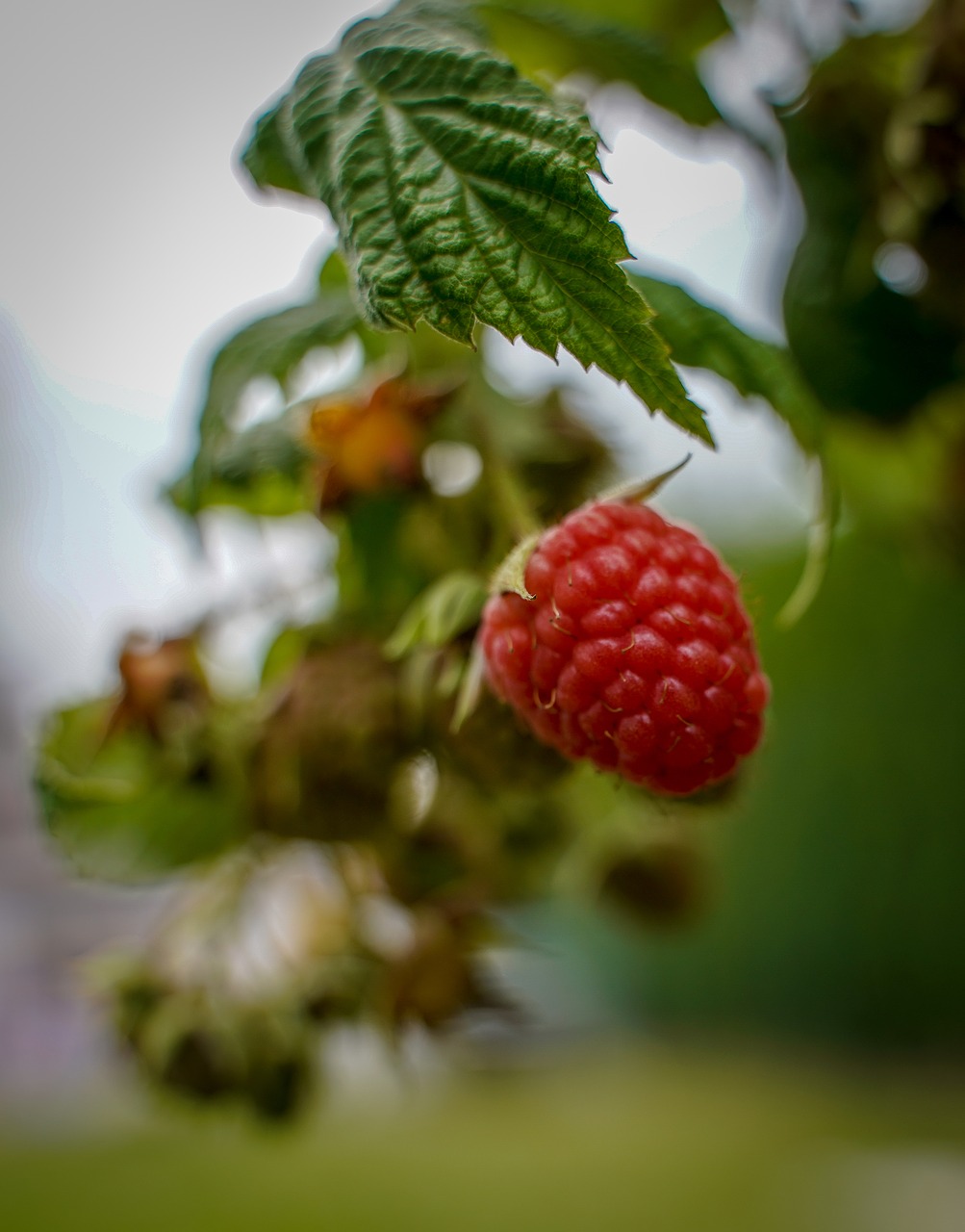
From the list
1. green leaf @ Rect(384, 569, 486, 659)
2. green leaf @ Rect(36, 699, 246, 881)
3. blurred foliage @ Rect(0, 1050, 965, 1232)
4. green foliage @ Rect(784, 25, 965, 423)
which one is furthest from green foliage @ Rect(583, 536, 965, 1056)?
green leaf @ Rect(384, 569, 486, 659)

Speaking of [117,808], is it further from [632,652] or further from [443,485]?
[632,652]

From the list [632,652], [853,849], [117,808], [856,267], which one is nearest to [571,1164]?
[853,849]

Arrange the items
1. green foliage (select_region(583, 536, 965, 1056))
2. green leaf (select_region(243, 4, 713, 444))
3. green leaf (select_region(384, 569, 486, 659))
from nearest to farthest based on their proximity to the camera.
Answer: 1. green leaf (select_region(243, 4, 713, 444))
2. green leaf (select_region(384, 569, 486, 659))
3. green foliage (select_region(583, 536, 965, 1056))

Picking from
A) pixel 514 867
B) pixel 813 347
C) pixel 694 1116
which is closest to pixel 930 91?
pixel 813 347

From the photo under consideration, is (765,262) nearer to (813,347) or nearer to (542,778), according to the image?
(813,347)

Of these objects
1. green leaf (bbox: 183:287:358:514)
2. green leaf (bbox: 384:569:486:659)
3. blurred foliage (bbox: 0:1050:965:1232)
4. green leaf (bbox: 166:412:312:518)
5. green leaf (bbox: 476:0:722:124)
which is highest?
green leaf (bbox: 476:0:722:124)

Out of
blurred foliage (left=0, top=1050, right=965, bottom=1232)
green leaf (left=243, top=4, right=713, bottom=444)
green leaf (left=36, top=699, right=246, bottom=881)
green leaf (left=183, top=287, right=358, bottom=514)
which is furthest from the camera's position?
blurred foliage (left=0, top=1050, right=965, bottom=1232)

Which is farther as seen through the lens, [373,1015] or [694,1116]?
[694,1116]

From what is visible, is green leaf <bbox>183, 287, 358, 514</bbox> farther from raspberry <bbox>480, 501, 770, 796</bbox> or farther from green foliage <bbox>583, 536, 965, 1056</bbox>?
green foliage <bbox>583, 536, 965, 1056</bbox>
